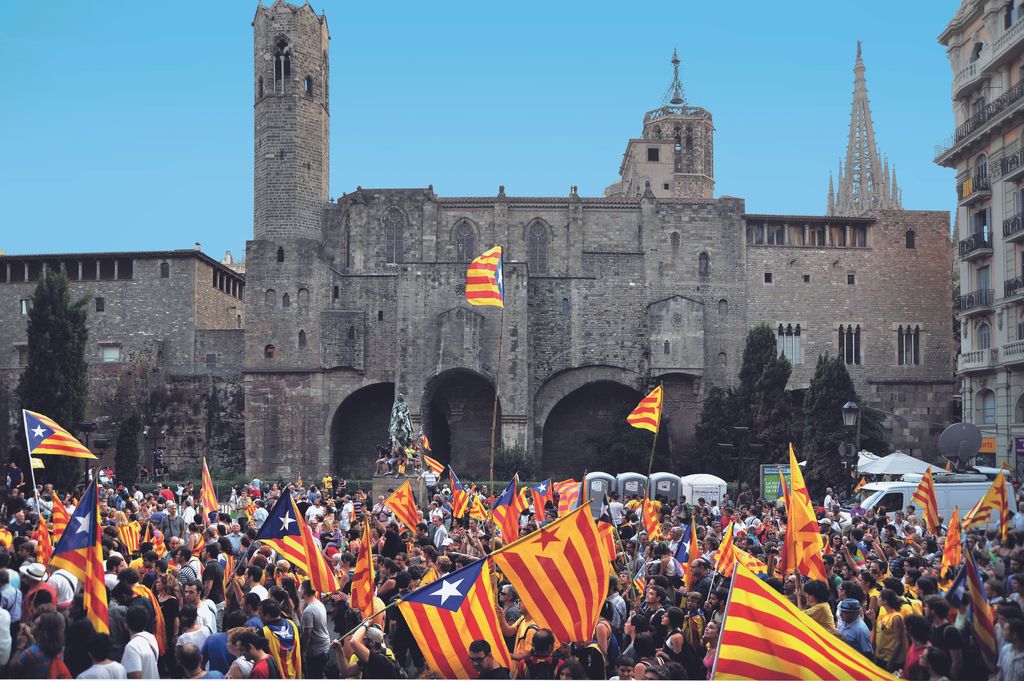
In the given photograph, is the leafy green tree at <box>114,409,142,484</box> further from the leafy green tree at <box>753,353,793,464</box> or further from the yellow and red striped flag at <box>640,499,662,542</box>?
the yellow and red striped flag at <box>640,499,662,542</box>

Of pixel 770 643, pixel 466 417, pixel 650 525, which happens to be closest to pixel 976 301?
pixel 466 417

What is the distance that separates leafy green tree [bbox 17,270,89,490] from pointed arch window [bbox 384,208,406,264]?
17.1 m

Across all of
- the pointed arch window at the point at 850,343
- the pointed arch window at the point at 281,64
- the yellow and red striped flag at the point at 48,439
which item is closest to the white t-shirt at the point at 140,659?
the yellow and red striped flag at the point at 48,439

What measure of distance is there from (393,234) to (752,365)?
2037 centimetres

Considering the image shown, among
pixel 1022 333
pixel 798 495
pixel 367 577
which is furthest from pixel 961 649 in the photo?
pixel 1022 333

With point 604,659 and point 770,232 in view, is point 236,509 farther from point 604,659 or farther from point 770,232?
point 770,232

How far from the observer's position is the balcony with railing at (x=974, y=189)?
137ft

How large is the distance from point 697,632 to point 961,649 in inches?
110

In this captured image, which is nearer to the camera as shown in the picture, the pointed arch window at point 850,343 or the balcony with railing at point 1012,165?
the balcony with railing at point 1012,165

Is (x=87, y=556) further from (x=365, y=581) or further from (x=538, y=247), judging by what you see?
(x=538, y=247)

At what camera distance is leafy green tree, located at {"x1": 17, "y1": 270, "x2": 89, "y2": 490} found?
4469 centimetres

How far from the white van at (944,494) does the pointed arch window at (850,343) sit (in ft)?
96.6

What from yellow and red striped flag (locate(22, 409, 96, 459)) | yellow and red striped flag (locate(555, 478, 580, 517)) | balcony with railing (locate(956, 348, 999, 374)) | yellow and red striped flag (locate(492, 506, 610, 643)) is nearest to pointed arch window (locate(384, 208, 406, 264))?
balcony with railing (locate(956, 348, 999, 374))

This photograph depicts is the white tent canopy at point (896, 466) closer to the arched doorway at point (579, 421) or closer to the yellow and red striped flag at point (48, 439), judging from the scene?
the yellow and red striped flag at point (48, 439)
